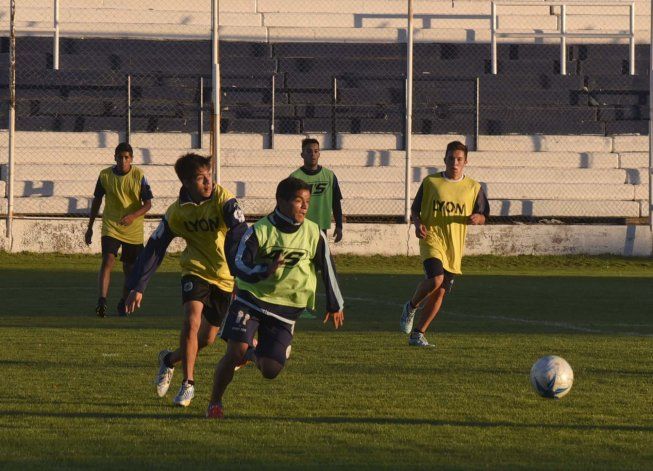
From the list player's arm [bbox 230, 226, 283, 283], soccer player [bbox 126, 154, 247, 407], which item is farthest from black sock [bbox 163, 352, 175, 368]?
player's arm [bbox 230, 226, 283, 283]

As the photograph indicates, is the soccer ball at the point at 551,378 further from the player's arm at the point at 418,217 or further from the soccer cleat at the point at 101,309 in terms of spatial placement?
the soccer cleat at the point at 101,309

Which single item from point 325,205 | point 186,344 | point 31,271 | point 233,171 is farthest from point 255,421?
point 233,171

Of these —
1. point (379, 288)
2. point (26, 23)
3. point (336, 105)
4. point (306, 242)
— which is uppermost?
point (26, 23)

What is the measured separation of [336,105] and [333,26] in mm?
6099

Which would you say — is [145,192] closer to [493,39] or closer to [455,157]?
[455,157]

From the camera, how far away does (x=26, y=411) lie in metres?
8.36

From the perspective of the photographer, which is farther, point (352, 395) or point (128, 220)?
point (128, 220)

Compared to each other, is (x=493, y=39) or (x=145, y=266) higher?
(x=493, y=39)

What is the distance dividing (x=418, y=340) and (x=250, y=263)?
4400mm

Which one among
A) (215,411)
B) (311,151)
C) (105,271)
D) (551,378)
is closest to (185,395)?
(215,411)

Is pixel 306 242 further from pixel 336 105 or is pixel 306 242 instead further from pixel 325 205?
pixel 336 105

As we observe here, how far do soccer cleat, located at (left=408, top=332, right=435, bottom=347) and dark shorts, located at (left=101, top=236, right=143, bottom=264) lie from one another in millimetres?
4458

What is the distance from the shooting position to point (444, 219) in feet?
42.5

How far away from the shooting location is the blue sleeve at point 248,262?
317 inches
